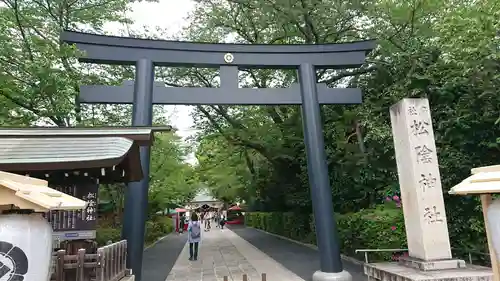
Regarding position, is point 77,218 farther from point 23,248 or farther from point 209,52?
point 209,52

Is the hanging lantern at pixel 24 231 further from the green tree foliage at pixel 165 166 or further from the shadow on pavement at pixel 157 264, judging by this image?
the green tree foliage at pixel 165 166

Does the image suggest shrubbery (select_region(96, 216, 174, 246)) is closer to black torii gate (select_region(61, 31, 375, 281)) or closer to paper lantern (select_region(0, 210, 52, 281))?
black torii gate (select_region(61, 31, 375, 281))

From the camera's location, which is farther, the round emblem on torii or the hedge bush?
the hedge bush

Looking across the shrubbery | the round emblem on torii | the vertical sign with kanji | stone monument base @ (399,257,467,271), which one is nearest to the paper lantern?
stone monument base @ (399,257,467,271)

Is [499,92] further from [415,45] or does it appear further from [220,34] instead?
[220,34]

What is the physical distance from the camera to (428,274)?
720cm

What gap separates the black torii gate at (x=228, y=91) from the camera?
9.25 meters

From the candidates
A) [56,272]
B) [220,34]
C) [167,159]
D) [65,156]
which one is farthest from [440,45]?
[167,159]

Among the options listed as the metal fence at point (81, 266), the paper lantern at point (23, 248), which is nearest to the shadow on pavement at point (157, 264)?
the metal fence at point (81, 266)

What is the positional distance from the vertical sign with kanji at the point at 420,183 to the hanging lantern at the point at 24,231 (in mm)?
7139

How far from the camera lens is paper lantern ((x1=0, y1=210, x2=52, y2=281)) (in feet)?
10.6

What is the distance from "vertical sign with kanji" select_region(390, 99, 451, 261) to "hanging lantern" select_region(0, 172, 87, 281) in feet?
23.4

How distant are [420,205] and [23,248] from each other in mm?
7522

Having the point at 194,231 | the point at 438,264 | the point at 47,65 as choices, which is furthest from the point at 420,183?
the point at 47,65
